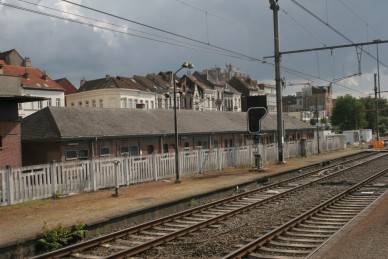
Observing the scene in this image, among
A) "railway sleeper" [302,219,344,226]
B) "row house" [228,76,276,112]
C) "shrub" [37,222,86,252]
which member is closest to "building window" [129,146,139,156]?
"shrub" [37,222,86,252]

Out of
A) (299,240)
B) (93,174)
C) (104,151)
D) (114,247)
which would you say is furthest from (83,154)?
(299,240)

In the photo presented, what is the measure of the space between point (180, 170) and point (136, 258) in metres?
14.8

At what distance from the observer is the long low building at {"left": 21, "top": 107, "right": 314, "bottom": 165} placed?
27000mm

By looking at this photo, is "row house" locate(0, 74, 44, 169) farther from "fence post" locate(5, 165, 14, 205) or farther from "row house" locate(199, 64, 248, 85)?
"row house" locate(199, 64, 248, 85)

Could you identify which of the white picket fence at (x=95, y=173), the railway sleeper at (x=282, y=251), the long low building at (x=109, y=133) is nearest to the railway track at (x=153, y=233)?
the railway sleeper at (x=282, y=251)

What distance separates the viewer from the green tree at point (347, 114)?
325 feet

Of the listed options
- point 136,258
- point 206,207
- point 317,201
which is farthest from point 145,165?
point 136,258

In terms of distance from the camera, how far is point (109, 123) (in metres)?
30.8

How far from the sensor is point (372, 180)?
20.6 m

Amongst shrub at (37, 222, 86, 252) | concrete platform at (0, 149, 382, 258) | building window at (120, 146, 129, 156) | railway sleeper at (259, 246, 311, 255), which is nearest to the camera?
railway sleeper at (259, 246, 311, 255)

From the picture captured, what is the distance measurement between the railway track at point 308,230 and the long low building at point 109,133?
16622 millimetres

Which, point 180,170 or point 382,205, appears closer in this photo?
point 382,205

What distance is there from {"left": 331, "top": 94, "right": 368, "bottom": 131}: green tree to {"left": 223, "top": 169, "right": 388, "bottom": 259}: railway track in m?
87.4

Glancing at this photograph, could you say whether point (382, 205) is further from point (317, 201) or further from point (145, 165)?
point (145, 165)
